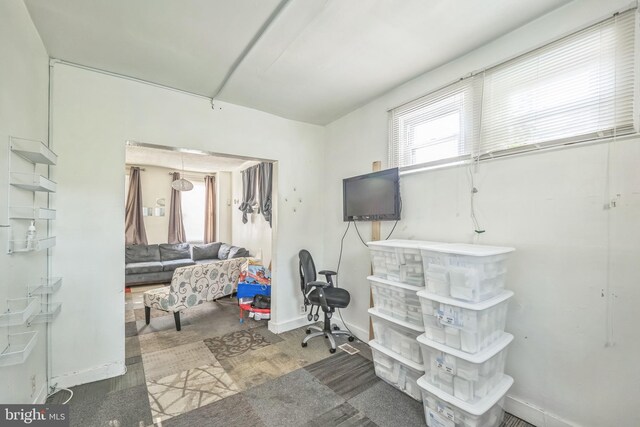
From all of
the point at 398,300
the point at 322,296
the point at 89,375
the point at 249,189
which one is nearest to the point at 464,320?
the point at 398,300

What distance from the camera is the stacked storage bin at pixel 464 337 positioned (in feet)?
5.34

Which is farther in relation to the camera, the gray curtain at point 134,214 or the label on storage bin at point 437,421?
the gray curtain at point 134,214

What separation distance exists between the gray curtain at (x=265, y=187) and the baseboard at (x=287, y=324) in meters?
1.72

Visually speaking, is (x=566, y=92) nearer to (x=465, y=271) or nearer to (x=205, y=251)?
(x=465, y=271)

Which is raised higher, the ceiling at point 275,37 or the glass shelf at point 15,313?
the ceiling at point 275,37

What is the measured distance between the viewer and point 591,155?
1.61 m

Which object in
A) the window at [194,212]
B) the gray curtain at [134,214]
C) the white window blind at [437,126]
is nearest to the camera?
the white window blind at [437,126]

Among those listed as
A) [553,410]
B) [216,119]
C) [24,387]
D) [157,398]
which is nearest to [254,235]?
[216,119]

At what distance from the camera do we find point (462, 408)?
1.60m

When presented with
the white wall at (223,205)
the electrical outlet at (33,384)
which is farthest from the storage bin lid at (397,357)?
the white wall at (223,205)

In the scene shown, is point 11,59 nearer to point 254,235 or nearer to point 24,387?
point 24,387

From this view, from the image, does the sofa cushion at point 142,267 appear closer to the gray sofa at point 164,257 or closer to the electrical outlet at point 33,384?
the gray sofa at point 164,257

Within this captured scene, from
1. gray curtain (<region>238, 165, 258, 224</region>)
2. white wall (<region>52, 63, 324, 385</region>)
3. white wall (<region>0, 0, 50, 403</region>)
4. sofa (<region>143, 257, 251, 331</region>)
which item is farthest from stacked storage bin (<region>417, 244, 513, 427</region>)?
gray curtain (<region>238, 165, 258, 224</region>)

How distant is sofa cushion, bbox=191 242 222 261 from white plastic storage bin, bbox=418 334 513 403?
5692 millimetres
